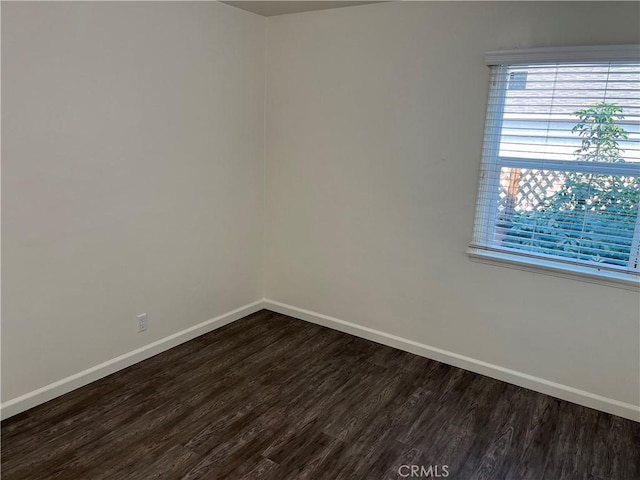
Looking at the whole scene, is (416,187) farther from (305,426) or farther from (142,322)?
(142,322)

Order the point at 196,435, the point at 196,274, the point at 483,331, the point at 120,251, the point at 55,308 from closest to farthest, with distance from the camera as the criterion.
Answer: the point at 196,435, the point at 55,308, the point at 120,251, the point at 483,331, the point at 196,274

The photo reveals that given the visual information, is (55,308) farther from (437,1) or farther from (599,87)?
(599,87)

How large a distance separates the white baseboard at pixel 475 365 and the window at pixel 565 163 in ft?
2.34

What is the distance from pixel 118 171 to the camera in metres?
2.74

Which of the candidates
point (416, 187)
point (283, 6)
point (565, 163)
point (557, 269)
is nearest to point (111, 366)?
point (416, 187)

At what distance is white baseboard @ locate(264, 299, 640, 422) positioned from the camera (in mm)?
2701

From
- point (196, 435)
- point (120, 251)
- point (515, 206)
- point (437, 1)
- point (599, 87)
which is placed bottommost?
point (196, 435)

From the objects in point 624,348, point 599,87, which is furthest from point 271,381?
point 599,87

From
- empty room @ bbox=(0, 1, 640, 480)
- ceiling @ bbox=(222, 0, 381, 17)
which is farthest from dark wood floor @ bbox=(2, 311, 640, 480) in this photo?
ceiling @ bbox=(222, 0, 381, 17)

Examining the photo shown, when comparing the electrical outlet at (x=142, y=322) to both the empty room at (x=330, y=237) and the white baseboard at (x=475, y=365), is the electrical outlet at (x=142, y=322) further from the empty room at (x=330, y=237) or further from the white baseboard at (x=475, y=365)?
the white baseboard at (x=475, y=365)

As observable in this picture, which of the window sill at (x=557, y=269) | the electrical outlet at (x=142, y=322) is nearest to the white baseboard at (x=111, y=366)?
the electrical outlet at (x=142, y=322)

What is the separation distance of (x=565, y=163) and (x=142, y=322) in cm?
276

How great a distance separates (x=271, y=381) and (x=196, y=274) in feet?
3.23

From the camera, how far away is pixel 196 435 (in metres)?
2.38
